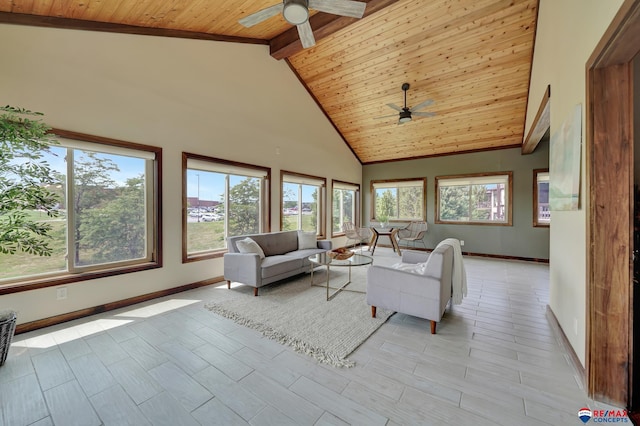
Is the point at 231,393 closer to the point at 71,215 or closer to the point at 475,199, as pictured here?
the point at 71,215

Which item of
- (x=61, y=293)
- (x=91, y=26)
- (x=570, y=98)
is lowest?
(x=61, y=293)

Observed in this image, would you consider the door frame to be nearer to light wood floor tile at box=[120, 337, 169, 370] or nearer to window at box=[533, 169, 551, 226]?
light wood floor tile at box=[120, 337, 169, 370]

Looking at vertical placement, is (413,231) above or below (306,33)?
below

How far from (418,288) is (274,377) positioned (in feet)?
5.15

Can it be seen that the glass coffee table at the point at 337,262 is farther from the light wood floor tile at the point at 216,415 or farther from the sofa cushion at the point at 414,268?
the light wood floor tile at the point at 216,415

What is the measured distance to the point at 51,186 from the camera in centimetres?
278

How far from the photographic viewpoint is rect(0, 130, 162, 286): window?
279 cm

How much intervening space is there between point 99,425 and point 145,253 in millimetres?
2466

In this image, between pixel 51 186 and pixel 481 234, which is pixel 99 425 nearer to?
pixel 51 186

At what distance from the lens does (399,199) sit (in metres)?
7.92

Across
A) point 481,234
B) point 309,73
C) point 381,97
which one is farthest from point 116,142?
point 481,234

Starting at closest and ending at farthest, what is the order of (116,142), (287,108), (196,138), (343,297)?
1. (116,142)
2. (343,297)
3. (196,138)
4. (287,108)

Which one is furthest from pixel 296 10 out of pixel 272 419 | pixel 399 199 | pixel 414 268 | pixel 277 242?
pixel 399 199

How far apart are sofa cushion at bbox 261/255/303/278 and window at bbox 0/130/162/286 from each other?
1485 mm
